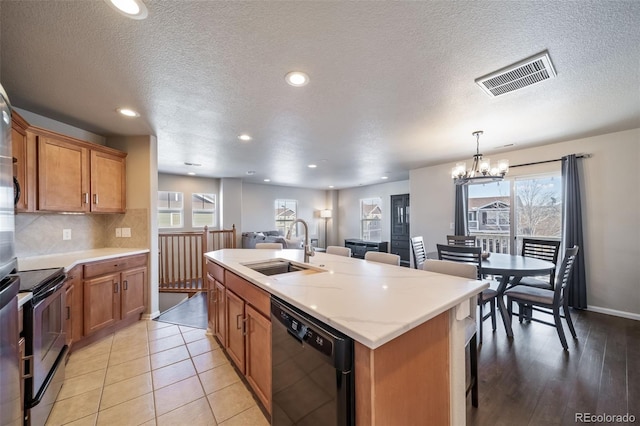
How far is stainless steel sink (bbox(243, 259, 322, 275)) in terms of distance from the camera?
226cm

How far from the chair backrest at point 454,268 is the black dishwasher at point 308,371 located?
1.39 meters

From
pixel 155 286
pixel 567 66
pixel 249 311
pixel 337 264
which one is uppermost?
pixel 567 66

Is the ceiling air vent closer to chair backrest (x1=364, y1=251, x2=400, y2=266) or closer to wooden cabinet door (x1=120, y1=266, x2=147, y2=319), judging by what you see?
chair backrest (x1=364, y1=251, x2=400, y2=266)

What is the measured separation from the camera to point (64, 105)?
7.75ft

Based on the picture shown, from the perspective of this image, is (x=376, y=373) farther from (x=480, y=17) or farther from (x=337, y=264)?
(x=480, y=17)

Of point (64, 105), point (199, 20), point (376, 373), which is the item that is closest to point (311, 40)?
point (199, 20)

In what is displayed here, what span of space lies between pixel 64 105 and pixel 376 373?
3.54 m

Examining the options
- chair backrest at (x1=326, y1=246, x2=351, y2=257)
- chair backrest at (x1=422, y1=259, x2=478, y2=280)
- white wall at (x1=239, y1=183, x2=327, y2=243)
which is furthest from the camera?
white wall at (x1=239, y1=183, x2=327, y2=243)

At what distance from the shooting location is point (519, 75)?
1.91 metres

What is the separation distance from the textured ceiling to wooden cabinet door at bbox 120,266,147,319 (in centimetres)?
184

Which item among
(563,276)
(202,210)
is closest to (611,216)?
(563,276)

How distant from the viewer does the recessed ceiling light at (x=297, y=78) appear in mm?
1884

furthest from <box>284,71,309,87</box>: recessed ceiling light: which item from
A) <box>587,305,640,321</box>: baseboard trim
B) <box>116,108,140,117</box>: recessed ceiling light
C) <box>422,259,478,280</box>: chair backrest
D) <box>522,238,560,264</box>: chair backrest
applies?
<box>587,305,640,321</box>: baseboard trim

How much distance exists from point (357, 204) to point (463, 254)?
230 inches
